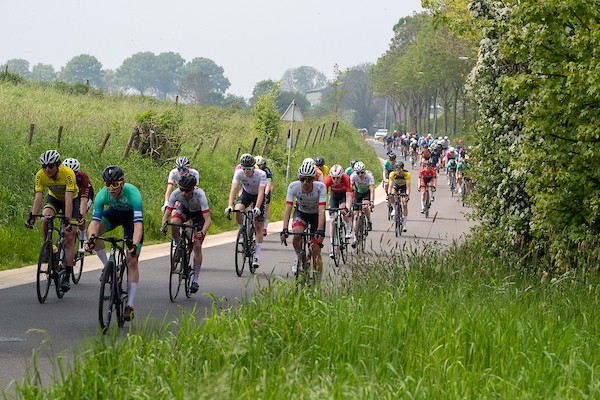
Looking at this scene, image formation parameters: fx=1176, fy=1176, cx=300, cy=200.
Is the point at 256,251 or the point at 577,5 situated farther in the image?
the point at 256,251

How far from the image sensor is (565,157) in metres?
13.7

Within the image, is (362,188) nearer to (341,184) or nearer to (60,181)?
(341,184)

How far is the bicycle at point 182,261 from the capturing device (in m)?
13.7

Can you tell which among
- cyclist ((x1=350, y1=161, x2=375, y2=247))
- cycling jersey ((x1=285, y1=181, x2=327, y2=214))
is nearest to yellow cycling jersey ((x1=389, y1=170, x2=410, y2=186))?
cyclist ((x1=350, y1=161, x2=375, y2=247))

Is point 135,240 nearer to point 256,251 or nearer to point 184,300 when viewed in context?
point 184,300

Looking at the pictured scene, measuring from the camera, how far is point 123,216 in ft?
40.3

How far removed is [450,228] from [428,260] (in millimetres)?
15738

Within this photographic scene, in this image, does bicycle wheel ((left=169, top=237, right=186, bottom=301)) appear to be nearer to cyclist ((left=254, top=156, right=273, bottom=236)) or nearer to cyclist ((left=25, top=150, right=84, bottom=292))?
cyclist ((left=25, top=150, right=84, bottom=292))

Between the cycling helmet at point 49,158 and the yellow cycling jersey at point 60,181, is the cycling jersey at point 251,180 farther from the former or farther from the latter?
the cycling helmet at point 49,158

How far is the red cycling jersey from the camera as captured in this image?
63.9ft

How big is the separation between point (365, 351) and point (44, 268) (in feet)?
20.4

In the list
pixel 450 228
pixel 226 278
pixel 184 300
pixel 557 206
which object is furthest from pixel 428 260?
pixel 450 228

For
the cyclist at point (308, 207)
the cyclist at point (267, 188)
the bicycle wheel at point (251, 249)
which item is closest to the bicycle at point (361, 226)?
the cyclist at point (267, 188)

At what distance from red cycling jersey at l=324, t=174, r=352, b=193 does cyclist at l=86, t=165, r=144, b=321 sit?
7.35 metres
